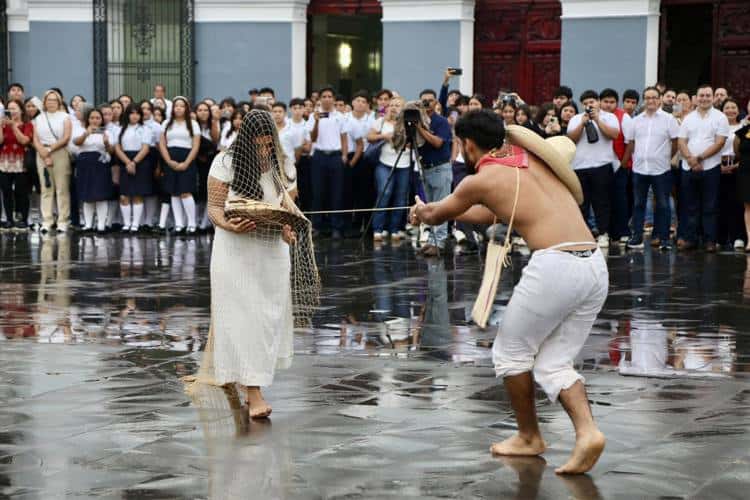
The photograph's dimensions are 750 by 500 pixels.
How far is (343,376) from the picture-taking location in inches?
345

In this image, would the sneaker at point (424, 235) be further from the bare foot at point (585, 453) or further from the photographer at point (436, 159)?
the bare foot at point (585, 453)

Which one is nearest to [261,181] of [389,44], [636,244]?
[636,244]

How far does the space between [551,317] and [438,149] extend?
993 centimetres

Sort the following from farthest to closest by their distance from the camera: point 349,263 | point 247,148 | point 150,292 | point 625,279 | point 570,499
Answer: point 349,263 < point 625,279 < point 150,292 < point 247,148 < point 570,499

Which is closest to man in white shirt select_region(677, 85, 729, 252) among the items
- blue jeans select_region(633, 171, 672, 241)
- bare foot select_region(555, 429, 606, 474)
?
blue jeans select_region(633, 171, 672, 241)

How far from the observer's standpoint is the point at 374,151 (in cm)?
1778

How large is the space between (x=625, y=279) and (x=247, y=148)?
680 centimetres

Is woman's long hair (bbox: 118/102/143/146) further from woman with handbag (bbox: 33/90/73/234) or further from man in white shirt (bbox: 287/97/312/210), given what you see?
man in white shirt (bbox: 287/97/312/210)

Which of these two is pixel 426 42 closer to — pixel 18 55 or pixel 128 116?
pixel 128 116

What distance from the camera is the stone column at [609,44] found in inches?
850

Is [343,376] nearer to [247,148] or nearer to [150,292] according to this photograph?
[247,148]

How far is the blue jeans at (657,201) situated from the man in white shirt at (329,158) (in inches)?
148

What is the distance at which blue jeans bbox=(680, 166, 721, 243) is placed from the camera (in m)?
16.3

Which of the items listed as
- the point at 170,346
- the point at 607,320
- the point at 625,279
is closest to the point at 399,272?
the point at 625,279
